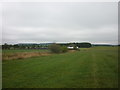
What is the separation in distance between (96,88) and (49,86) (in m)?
1.76

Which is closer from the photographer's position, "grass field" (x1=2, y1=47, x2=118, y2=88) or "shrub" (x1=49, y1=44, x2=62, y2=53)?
"grass field" (x1=2, y1=47, x2=118, y2=88)

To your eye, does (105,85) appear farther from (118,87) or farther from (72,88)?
(72,88)

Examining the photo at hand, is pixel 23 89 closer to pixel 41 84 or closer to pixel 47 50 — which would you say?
pixel 41 84

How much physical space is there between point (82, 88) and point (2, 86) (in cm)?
321

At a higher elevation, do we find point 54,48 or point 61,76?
point 54,48

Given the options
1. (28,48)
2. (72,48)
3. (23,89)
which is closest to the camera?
(23,89)

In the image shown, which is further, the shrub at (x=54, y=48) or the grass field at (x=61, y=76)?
the shrub at (x=54, y=48)

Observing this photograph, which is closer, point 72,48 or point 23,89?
point 23,89

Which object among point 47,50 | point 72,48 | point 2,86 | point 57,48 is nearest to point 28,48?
point 47,50

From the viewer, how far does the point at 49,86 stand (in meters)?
4.71

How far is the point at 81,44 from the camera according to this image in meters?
37.2

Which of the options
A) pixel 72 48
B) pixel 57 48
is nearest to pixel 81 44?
pixel 72 48

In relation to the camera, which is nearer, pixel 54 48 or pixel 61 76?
pixel 61 76

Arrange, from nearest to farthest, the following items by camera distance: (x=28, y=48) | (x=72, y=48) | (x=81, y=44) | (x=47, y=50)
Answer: (x=47, y=50) < (x=28, y=48) < (x=81, y=44) < (x=72, y=48)
